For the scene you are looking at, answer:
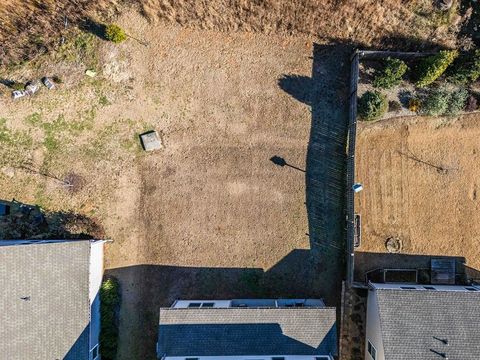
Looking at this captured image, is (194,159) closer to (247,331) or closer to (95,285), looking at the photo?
(95,285)

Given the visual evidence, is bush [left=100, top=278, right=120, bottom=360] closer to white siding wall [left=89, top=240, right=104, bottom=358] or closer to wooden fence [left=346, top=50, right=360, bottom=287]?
white siding wall [left=89, top=240, right=104, bottom=358]

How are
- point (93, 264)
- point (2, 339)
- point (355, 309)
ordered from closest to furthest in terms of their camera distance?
point (2, 339)
point (93, 264)
point (355, 309)

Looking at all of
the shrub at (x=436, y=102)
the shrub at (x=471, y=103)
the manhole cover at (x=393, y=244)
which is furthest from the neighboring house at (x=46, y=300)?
the shrub at (x=471, y=103)

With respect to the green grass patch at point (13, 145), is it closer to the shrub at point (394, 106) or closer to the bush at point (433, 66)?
the shrub at point (394, 106)

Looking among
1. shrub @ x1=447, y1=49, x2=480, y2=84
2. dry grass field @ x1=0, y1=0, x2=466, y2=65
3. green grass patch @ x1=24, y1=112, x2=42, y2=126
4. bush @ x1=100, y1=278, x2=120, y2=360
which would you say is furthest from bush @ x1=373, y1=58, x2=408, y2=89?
green grass patch @ x1=24, y1=112, x2=42, y2=126

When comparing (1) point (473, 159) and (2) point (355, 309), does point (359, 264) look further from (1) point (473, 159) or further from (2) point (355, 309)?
(1) point (473, 159)

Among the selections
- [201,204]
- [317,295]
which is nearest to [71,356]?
[201,204]
